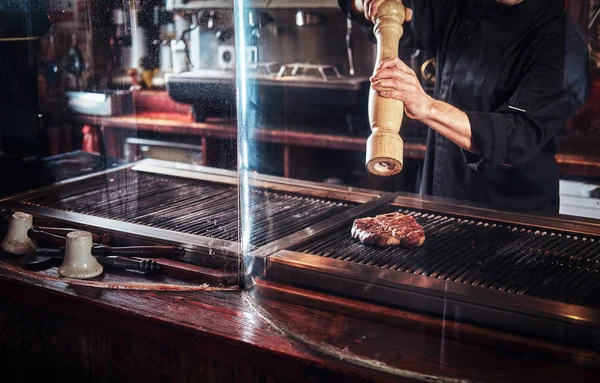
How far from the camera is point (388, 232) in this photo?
59.6 inches

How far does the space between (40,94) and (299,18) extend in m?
2.33

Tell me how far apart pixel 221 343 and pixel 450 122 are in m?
0.81

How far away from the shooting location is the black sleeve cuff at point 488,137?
5.46 ft

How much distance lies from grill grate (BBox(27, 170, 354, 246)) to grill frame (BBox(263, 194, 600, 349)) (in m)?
0.21

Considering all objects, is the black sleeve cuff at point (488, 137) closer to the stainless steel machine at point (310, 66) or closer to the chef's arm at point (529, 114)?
the chef's arm at point (529, 114)

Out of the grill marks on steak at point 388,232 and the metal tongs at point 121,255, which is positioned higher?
the grill marks on steak at point 388,232

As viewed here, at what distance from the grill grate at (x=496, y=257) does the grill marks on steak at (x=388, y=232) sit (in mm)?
17

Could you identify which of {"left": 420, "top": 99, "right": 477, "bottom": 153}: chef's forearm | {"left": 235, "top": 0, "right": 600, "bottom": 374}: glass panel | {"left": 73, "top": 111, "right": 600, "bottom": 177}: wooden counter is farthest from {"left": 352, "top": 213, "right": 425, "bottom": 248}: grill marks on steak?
{"left": 73, "top": 111, "right": 600, "bottom": 177}: wooden counter

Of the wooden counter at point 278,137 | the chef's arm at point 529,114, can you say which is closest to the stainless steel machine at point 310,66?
the wooden counter at point 278,137

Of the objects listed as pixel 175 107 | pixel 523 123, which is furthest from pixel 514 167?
pixel 175 107

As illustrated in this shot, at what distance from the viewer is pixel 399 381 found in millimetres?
1045

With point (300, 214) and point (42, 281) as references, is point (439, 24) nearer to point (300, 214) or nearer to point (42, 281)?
point (300, 214)

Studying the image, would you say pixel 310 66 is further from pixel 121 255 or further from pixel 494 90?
pixel 121 255

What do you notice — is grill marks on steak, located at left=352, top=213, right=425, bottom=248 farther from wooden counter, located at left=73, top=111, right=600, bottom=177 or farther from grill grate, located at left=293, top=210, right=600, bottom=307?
wooden counter, located at left=73, top=111, right=600, bottom=177
